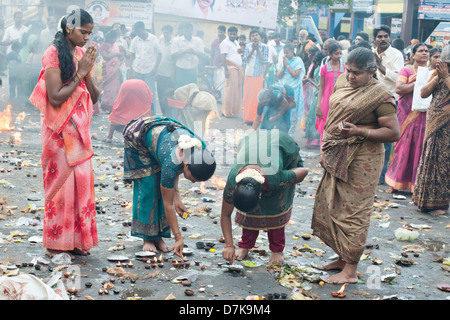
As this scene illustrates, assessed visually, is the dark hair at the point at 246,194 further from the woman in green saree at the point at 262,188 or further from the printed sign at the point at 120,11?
the printed sign at the point at 120,11

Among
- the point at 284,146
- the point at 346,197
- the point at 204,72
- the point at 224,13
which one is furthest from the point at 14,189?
the point at 224,13

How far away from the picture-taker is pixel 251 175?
15.8 ft

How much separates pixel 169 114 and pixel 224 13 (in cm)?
844

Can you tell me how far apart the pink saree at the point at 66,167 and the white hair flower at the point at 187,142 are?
99 centimetres

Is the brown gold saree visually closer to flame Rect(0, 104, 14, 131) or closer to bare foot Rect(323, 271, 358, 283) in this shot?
bare foot Rect(323, 271, 358, 283)

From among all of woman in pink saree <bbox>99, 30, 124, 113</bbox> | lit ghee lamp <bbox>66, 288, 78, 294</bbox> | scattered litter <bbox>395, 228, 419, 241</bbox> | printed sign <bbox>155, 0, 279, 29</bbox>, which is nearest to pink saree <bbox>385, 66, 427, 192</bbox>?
scattered litter <bbox>395, 228, 419, 241</bbox>

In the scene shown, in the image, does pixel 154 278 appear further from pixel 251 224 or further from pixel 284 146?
pixel 284 146

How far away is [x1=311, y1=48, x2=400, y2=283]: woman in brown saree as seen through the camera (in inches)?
200

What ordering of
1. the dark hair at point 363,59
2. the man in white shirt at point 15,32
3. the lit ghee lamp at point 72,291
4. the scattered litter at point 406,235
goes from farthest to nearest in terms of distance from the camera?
the man in white shirt at point 15,32 → the scattered litter at point 406,235 → the dark hair at point 363,59 → the lit ghee lamp at point 72,291

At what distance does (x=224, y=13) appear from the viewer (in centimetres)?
1977

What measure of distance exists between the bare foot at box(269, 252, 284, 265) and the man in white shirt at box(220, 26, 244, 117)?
11.0 meters

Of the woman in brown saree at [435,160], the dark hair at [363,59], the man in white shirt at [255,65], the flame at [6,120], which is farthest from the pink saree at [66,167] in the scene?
the man in white shirt at [255,65]

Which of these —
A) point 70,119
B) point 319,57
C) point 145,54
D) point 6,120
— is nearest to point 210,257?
point 70,119

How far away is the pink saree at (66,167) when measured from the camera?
5.21 metres
